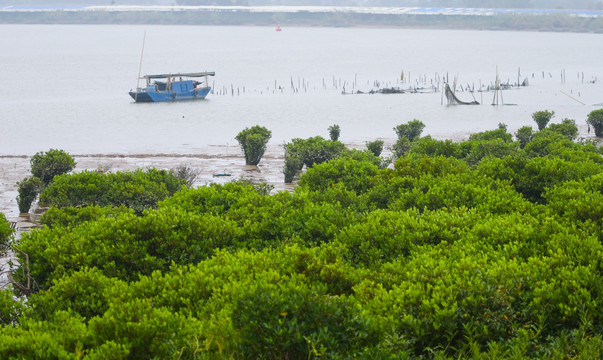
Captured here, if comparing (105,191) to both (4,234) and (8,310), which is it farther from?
(8,310)

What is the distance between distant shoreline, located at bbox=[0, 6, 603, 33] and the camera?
17150 centimetres

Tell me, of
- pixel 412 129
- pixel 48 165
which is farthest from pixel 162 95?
pixel 48 165

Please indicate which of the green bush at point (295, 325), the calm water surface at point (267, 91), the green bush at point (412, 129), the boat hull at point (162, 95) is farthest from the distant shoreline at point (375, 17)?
the green bush at point (295, 325)

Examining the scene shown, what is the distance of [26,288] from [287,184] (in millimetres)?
13673

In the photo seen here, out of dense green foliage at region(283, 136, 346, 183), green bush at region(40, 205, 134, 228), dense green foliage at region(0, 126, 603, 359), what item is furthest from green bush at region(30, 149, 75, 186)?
dense green foliage at region(0, 126, 603, 359)

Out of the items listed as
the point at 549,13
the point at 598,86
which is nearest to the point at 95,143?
the point at 598,86

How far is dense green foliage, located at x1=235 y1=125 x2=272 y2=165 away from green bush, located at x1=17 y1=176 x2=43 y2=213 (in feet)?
30.1

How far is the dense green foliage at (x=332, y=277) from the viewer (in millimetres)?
6367

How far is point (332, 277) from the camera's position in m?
8.04

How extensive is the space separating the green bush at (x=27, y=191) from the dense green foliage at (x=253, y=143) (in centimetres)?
918

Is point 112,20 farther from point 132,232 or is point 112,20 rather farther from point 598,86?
point 132,232

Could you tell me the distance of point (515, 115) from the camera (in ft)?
159

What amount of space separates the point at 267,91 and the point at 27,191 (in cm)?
4785

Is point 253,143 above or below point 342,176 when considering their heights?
below
